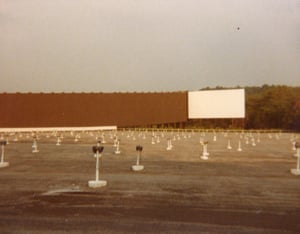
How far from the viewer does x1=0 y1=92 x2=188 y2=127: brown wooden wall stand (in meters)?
40.9

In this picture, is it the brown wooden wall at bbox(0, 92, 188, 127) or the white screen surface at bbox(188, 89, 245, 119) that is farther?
the white screen surface at bbox(188, 89, 245, 119)

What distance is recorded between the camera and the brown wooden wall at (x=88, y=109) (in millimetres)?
40875

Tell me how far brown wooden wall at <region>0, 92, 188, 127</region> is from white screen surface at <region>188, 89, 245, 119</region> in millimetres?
1409

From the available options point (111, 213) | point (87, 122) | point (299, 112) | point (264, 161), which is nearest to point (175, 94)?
point (87, 122)

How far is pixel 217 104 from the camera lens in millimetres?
42500

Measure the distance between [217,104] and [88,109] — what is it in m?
13.5

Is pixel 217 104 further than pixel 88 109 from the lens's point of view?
Yes

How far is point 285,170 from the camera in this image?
41.8 feet

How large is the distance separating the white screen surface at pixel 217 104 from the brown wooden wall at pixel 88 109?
1.41 m

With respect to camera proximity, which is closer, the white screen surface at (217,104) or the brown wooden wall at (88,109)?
the brown wooden wall at (88,109)

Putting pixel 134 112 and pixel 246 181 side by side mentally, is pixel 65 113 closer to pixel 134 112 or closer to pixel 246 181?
pixel 134 112

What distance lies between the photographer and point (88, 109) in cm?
4178

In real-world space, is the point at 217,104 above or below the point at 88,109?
above

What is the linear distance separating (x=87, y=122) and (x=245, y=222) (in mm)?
36238
